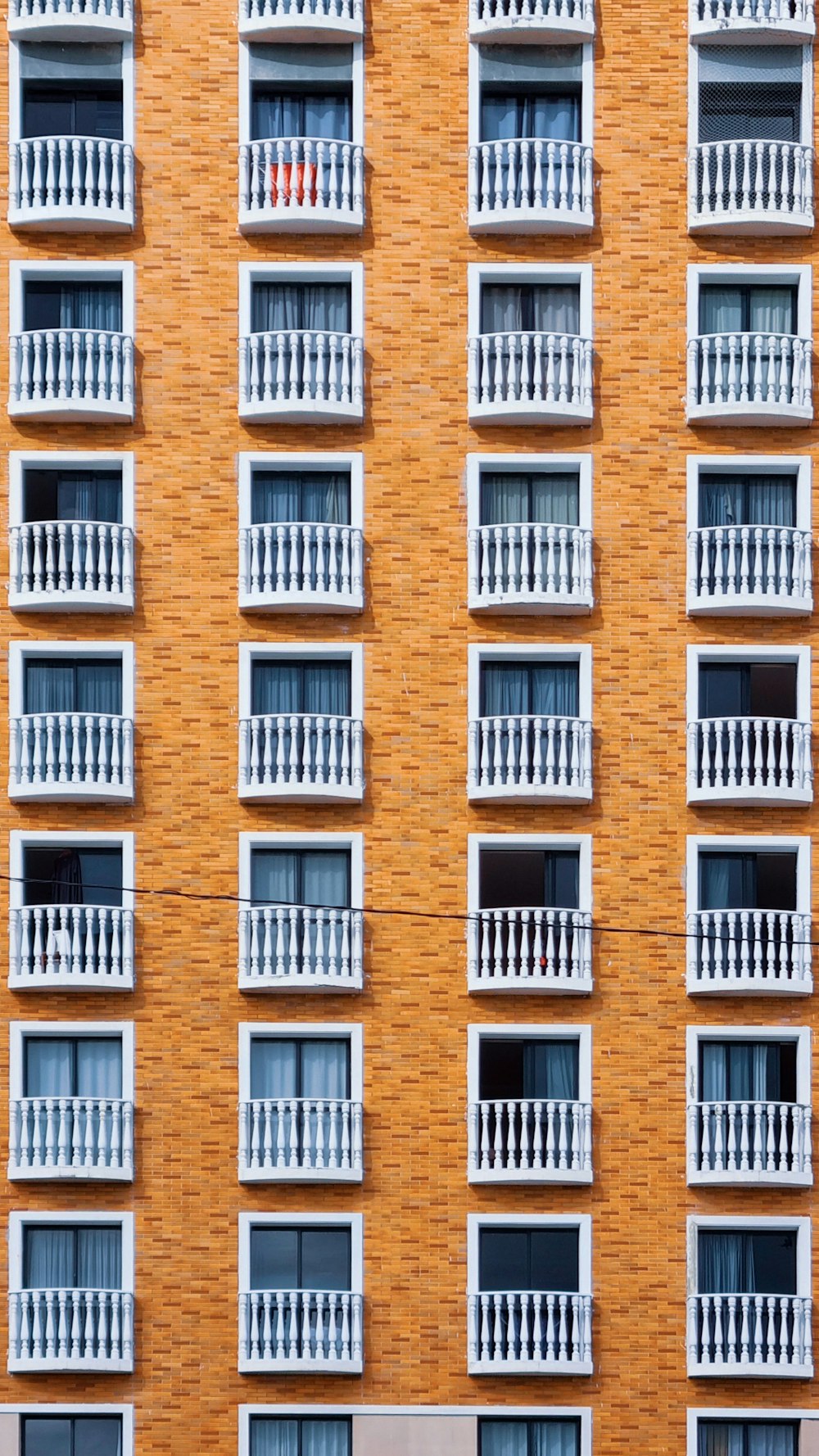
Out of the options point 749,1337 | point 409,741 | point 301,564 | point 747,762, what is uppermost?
point 301,564

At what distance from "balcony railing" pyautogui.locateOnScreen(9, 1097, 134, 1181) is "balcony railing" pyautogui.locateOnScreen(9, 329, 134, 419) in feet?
33.2

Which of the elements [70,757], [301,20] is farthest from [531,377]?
[70,757]

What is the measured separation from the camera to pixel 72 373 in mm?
31344

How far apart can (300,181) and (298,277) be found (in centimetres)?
141

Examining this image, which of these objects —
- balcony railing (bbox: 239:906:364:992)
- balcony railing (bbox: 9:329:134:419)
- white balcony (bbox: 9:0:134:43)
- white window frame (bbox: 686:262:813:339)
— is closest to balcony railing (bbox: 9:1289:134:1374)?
balcony railing (bbox: 239:906:364:992)

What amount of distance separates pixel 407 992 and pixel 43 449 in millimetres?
9734

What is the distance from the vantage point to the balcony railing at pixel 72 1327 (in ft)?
98.4

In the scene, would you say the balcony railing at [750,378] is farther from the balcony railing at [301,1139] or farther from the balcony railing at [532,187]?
the balcony railing at [301,1139]

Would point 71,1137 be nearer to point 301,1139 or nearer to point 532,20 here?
point 301,1139

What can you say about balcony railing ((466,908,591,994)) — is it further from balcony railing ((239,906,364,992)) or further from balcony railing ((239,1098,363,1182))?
balcony railing ((239,1098,363,1182))

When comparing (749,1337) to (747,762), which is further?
(747,762)

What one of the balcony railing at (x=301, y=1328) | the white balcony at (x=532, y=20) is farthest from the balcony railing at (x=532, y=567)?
the balcony railing at (x=301, y=1328)

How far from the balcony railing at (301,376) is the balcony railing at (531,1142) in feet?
34.3

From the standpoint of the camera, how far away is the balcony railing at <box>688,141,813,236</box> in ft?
103
